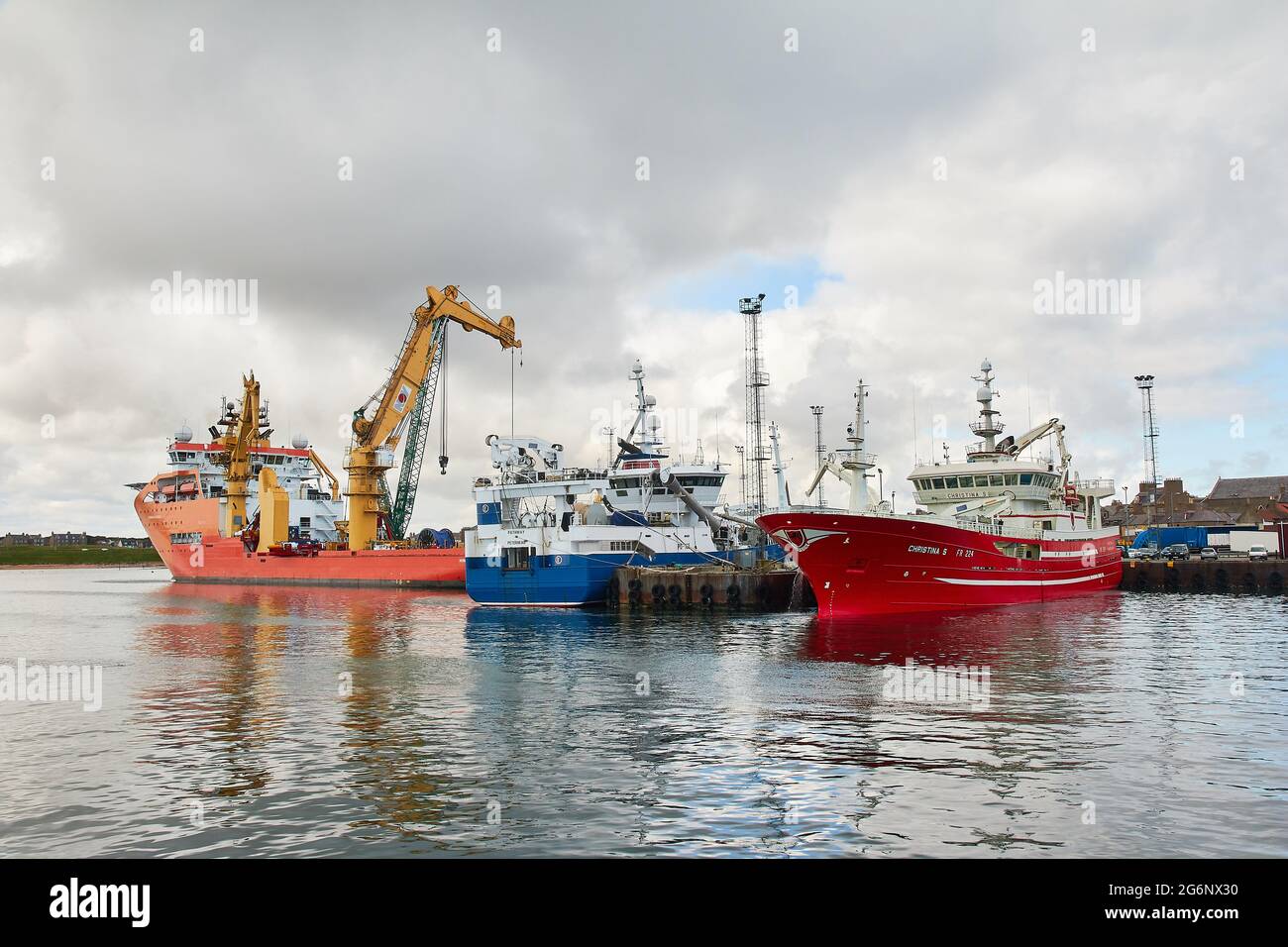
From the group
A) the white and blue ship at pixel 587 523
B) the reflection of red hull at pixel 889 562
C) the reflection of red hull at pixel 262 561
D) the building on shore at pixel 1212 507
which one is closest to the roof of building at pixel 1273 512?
the building on shore at pixel 1212 507

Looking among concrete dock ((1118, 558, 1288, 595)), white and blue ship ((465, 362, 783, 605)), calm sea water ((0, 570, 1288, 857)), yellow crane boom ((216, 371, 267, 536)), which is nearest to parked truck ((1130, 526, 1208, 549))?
concrete dock ((1118, 558, 1288, 595))

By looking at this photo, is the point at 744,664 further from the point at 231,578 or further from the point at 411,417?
the point at 231,578

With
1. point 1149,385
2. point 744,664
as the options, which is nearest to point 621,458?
point 744,664

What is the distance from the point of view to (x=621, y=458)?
5894 cm

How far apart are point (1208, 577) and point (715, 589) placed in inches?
1482

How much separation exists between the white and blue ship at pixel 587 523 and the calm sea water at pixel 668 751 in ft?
62.7

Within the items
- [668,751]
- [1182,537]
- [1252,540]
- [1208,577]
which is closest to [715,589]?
[668,751]

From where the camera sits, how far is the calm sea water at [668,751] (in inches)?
457

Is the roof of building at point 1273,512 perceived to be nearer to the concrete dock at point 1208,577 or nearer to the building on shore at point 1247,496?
the building on shore at point 1247,496

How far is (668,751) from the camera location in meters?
16.1

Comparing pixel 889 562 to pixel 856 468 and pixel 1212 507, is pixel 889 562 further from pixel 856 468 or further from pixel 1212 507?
pixel 1212 507

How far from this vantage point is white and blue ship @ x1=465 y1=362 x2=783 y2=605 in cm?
5309

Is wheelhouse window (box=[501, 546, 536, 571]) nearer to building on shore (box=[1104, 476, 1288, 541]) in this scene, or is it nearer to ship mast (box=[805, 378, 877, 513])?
ship mast (box=[805, 378, 877, 513])
